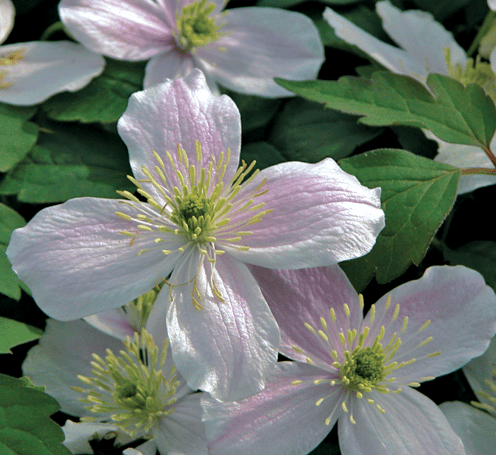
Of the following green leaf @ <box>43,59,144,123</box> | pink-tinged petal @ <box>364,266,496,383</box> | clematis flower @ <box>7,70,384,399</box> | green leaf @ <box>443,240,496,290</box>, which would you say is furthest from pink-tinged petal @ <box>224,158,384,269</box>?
green leaf @ <box>43,59,144,123</box>

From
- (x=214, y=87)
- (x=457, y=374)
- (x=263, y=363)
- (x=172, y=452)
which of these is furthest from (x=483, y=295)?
(x=214, y=87)

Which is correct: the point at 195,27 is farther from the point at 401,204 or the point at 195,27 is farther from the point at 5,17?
the point at 401,204

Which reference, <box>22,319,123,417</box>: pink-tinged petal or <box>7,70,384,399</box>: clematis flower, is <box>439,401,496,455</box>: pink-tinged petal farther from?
<box>22,319,123,417</box>: pink-tinged petal

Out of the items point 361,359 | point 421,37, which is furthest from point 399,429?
point 421,37

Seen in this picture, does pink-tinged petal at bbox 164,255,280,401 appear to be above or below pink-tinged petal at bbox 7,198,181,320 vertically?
below

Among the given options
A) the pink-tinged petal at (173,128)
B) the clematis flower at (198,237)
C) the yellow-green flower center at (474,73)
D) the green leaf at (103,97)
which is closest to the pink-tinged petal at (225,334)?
the clematis flower at (198,237)
